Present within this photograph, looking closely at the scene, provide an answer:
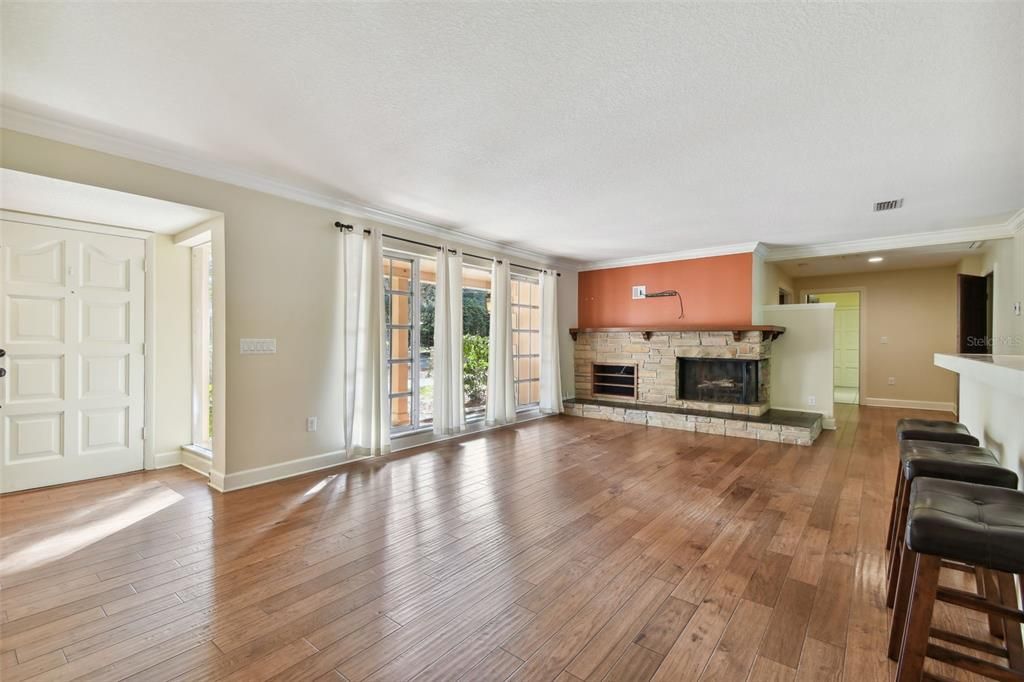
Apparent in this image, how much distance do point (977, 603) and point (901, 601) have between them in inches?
12.7

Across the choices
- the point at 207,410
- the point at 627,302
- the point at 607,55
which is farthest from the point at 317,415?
the point at 627,302

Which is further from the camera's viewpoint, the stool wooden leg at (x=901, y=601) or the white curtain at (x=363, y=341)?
the white curtain at (x=363, y=341)

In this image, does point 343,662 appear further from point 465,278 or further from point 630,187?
point 465,278

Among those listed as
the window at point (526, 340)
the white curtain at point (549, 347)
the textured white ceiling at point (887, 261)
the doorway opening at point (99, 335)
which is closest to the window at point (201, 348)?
the doorway opening at point (99, 335)

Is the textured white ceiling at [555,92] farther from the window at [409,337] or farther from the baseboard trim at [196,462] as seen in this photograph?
the baseboard trim at [196,462]

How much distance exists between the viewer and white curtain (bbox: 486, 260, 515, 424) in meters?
5.71

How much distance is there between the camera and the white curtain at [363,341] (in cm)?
413

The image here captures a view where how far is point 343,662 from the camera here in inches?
62.6

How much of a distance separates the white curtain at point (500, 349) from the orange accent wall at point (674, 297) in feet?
6.67

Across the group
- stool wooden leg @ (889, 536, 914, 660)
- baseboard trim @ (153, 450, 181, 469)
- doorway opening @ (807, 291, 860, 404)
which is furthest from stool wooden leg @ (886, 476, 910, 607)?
doorway opening @ (807, 291, 860, 404)

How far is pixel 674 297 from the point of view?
21.2 feet

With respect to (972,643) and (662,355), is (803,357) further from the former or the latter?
(972,643)

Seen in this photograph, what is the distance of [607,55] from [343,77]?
1.29 metres

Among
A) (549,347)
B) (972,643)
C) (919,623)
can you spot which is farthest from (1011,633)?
(549,347)
